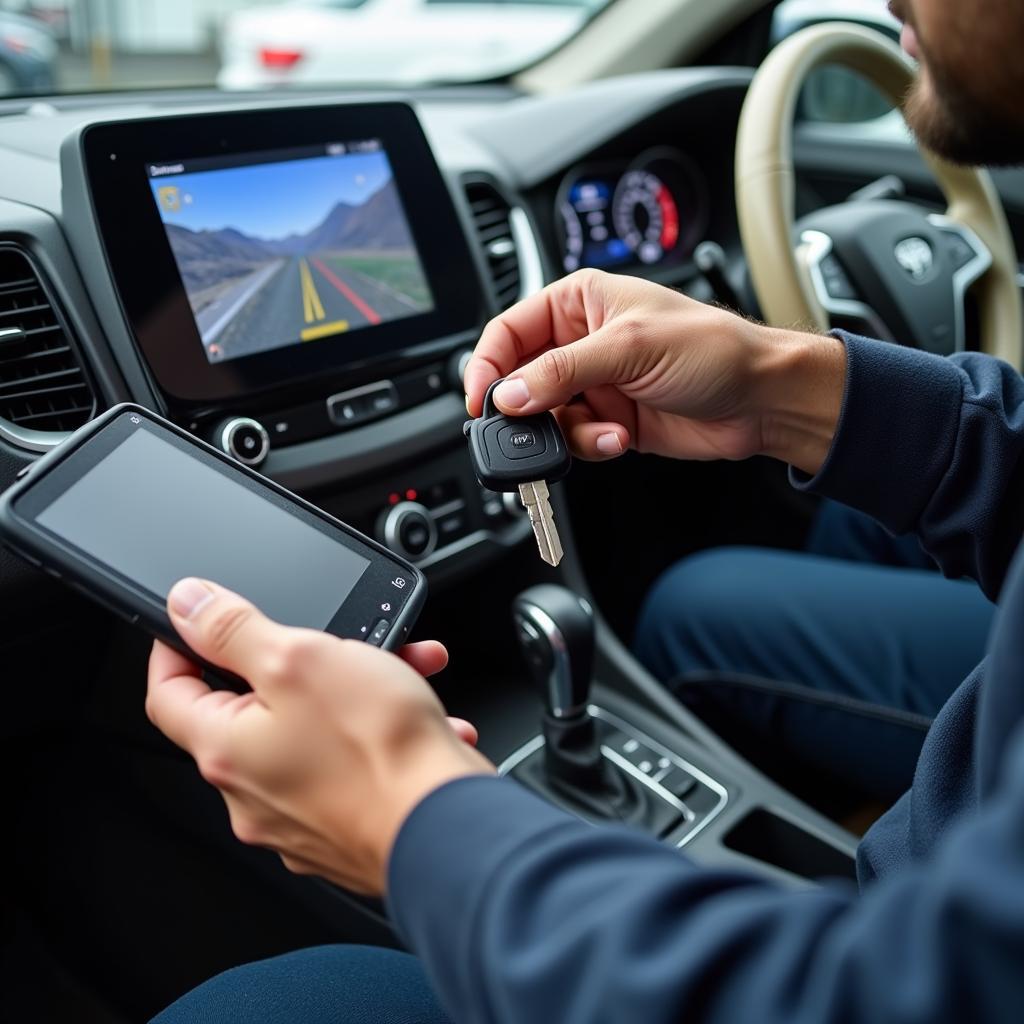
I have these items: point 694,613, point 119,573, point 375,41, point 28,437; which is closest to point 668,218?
point 694,613

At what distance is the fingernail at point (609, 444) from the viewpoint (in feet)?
3.08

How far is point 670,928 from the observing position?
49 cm

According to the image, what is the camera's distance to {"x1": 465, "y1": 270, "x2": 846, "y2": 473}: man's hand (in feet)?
3.04

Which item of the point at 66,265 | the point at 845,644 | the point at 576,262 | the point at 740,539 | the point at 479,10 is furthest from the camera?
the point at 479,10

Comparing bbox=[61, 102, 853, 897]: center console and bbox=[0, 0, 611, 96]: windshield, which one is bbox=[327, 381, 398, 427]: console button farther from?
bbox=[0, 0, 611, 96]: windshield

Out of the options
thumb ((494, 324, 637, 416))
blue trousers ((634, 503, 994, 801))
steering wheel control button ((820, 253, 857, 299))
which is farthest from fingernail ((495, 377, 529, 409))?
steering wheel control button ((820, 253, 857, 299))

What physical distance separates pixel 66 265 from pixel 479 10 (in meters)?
2.78

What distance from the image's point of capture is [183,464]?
0.92 metres

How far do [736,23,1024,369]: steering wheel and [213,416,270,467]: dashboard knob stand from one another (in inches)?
26.8

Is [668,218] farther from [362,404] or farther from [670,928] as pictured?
[670,928]

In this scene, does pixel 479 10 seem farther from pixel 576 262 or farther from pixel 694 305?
pixel 694 305

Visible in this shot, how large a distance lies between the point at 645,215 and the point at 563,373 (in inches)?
43.9

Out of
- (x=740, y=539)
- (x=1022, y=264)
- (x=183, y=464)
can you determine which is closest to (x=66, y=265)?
(x=183, y=464)

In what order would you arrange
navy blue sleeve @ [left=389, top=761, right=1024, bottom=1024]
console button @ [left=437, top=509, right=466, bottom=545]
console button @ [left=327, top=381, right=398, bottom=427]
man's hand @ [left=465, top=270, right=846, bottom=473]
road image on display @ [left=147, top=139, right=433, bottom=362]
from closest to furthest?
navy blue sleeve @ [left=389, top=761, right=1024, bottom=1024] → man's hand @ [left=465, top=270, right=846, bottom=473] → road image on display @ [left=147, top=139, right=433, bottom=362] → console button @ [left=327, top=381, right=398, bottom=427] → console button @ [left=437, top=509, right=466, bottom=545]
